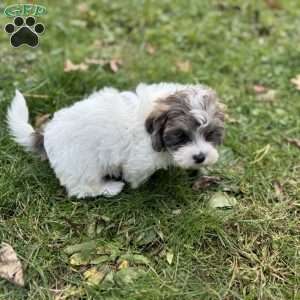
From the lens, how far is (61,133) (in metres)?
3.24

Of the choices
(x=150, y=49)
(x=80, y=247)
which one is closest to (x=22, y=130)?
(x=80, y=247)

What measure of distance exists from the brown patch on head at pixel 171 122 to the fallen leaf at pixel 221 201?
0.60 m

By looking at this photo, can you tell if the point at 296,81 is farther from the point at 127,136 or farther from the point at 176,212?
the point at 127,136

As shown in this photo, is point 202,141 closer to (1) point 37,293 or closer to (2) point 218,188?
(2) point 218,188

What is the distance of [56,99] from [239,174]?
1.63m

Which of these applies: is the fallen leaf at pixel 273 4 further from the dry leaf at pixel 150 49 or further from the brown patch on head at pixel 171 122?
the brown patch on head at pixel 171 122

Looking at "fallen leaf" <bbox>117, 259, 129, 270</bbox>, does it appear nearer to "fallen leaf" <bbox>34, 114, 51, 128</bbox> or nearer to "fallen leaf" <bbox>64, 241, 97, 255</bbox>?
"fallen leaf" <bbox>64, 241, 97, 255</bbox>

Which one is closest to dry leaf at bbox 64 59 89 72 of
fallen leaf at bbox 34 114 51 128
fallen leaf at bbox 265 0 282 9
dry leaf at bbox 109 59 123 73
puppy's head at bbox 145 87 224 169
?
dry leaf at bbox 109 59 123 73

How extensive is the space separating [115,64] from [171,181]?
5.13ft

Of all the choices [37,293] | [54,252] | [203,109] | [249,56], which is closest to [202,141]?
[203,109]

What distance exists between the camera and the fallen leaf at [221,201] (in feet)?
11.2

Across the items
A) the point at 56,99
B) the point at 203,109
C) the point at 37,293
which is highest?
the point at 203,109

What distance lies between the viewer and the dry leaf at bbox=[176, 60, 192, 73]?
4598mm

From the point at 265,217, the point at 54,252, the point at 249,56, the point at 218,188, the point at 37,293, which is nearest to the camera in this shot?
the point at 37,293
